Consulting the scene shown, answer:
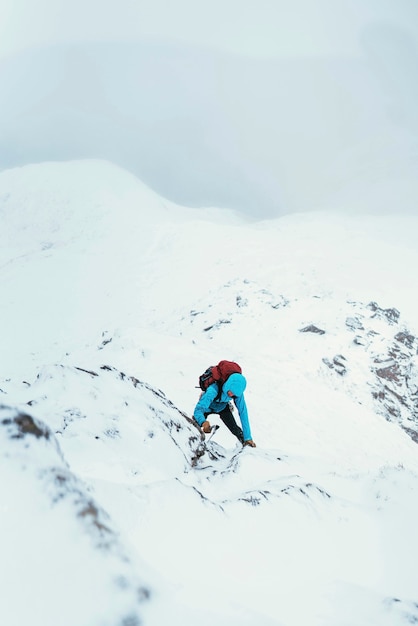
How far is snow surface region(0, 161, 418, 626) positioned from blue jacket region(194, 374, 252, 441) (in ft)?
1.32

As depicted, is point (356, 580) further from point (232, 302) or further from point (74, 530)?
point (232, 302)

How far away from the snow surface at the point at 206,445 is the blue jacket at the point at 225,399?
0.40 m

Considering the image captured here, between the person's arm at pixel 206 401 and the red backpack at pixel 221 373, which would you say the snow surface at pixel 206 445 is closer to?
the person's arm at pixel 206 401

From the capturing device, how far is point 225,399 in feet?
20.5

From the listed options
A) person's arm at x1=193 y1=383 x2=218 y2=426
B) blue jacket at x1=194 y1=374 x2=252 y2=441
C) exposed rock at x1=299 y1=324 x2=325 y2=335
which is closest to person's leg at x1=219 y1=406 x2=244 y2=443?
blue jacket at x1=194 y1=374 x2=252 y2=441

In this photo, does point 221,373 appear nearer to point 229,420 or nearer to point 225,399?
point 225,399

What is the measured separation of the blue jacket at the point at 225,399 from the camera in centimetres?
595

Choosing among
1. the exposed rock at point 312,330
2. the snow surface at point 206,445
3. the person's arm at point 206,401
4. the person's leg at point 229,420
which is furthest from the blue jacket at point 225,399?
the exposed rock at point 312,330

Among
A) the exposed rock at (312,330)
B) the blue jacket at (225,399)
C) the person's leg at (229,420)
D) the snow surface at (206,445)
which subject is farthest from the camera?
the exposed rock at (312,330)

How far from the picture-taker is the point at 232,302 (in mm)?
24500

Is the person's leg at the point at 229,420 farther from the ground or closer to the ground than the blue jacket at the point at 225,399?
closer to the ground

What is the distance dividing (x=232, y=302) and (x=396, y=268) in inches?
552

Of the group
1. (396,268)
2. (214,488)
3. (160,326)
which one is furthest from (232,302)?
(214,488)

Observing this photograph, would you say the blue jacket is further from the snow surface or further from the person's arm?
the snow surface
